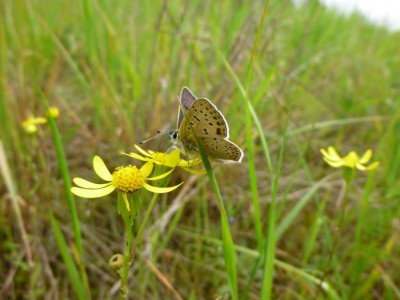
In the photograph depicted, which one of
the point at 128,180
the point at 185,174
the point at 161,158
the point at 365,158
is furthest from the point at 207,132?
the point at 185,174

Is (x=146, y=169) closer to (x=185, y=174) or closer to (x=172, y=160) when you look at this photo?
(x=172, y=160)

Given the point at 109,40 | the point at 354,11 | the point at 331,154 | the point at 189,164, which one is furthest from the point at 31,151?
the point at 354,11

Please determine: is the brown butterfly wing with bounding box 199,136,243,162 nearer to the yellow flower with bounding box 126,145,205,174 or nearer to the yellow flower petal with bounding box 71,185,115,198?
the yellow flower with bounding box 126,145,205,174

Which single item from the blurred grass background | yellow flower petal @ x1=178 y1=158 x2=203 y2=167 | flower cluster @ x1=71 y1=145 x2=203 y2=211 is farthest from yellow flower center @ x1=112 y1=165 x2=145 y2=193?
the blurred grass background

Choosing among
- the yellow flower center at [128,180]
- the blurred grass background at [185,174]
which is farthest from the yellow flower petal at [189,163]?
the blurred grass background at [185,174]

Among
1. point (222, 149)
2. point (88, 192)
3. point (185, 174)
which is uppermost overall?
point (222, 149)

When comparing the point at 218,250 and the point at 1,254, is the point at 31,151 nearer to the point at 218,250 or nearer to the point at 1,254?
the point at 1,254
